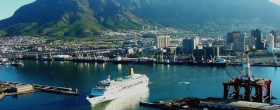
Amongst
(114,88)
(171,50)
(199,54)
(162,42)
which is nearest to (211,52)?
(199,54)

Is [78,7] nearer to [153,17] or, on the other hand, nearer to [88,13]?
[88,13]

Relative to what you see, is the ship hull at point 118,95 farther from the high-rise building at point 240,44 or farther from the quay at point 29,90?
the high-rise building at point 240,44

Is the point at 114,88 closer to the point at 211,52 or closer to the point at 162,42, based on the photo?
the point at 211,52

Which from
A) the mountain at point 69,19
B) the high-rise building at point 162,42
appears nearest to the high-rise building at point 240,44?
the high-rise building at point 162,42

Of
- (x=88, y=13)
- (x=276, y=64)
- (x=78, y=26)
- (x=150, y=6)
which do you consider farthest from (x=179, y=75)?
(x=150, y=6)

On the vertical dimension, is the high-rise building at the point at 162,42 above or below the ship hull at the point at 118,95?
above

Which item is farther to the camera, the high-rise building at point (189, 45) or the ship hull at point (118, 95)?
the high-rise building at point (189, 45)
